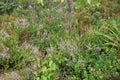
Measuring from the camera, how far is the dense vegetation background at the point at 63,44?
14.5 ft

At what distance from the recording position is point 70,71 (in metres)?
4.57

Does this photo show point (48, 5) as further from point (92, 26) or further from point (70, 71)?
point (70, 71)

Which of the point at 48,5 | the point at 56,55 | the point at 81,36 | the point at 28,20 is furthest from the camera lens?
the point at 48,5

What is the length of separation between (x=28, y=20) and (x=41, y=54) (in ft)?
5.19

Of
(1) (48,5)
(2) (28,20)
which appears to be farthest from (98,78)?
(1) (48,5)

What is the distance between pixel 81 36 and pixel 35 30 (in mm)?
1135

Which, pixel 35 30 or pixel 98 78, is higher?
pixel 35 30

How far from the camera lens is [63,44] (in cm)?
500

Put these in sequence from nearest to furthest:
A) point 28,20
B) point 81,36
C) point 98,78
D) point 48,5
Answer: point 98,78
point 81,36
point 28,20
point 48,5

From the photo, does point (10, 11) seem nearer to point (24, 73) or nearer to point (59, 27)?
point (59, 27)

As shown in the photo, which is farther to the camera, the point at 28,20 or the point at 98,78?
the point at 28,20

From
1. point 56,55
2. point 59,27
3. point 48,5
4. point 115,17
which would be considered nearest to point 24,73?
point 56,55

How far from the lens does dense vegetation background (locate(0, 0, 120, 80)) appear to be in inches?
Result: 175

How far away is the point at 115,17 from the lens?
20.3ft
